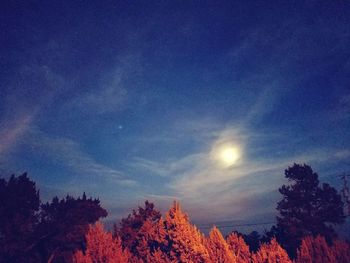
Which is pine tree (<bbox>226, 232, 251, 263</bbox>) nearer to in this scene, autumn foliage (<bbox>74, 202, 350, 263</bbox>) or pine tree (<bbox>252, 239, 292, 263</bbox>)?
autumn foliage (<bbox>74, 202, 350, 263</bbox>)

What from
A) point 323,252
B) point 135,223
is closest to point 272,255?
point 323,252

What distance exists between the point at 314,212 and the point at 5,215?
44.9m

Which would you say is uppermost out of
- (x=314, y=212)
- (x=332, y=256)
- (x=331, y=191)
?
(x=331, y=191)

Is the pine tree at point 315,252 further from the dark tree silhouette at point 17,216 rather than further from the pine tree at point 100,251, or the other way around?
the dark tree silhouette at point 17,216

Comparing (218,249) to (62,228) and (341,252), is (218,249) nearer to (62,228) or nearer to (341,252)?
(341,252)

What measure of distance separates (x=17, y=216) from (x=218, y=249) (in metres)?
31.4

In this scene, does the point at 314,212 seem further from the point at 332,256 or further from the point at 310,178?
the point at 332,256

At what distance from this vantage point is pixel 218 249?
24297 millimetres

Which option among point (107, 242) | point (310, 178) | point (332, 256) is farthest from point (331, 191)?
point (107, 242)

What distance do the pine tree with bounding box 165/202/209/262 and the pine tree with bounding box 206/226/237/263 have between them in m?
0.62

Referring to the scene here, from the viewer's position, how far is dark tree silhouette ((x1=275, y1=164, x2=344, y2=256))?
149ft

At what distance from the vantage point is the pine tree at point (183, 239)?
25.5m

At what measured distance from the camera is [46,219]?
155ft

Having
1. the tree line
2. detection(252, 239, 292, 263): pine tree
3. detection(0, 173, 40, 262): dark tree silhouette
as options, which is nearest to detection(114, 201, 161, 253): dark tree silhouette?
the tree line
